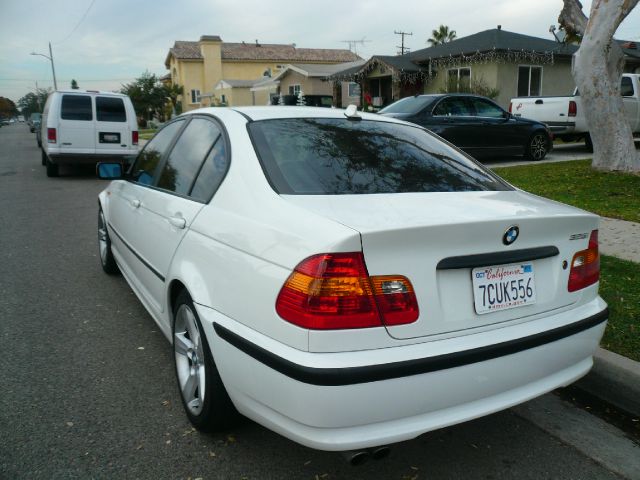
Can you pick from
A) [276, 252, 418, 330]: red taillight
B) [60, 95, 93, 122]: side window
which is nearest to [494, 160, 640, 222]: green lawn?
[276, 252, 418, 330]: red taillight

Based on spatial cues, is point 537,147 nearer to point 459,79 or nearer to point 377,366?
point 459,79

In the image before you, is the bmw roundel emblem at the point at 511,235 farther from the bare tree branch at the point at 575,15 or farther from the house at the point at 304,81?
the house at the point at 304,81

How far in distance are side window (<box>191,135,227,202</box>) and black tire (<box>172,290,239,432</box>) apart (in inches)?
20.8

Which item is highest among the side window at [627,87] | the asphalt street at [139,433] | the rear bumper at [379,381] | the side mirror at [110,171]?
the side window at [627,87]

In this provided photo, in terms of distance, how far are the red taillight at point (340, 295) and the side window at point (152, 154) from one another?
2.19m

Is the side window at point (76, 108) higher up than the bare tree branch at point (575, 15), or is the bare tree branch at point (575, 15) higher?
the bare tree branch at point (575, 15)

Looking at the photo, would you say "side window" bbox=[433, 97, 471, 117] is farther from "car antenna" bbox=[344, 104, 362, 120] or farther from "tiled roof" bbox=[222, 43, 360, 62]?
"tiled roof" bbox=[222, 43, 360, 62]

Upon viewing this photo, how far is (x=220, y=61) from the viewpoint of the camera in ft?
187

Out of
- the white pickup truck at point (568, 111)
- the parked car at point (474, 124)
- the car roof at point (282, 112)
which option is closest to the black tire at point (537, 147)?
the parked car at point (474, 124)

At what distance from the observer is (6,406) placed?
3.06 metres

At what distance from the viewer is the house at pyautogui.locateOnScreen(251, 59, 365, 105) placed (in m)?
37.1

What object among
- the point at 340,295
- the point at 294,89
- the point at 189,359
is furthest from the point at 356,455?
the point at 294,89

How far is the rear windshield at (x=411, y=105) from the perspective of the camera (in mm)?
12019

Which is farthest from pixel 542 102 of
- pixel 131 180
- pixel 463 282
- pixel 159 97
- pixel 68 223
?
pixel 159 97
